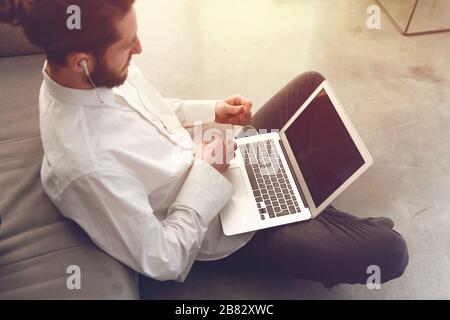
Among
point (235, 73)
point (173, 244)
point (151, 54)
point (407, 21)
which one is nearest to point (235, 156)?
point (173, 244)

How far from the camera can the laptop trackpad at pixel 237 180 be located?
3.36 ft

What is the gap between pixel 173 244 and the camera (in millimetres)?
809

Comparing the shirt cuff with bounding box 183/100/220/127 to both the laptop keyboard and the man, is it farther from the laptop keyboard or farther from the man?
the laptop keyboard

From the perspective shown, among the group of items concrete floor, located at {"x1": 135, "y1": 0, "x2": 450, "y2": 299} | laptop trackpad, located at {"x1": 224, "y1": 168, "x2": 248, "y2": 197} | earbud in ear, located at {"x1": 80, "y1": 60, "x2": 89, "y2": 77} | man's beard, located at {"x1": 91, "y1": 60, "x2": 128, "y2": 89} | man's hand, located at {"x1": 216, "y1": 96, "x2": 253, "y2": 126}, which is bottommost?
concrete floor, located at {"x1": 135, "y1": 0, "x2": 450, "y2": 299}

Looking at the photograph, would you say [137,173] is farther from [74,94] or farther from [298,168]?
[298,168]

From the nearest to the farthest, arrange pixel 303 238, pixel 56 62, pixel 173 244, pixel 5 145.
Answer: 1. pixel 56 62
2. pixel 173 244
3. pixel 303 238
4. pixel 5 145

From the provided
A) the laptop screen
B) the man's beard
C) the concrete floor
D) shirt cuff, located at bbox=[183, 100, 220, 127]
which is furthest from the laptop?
the man's beard

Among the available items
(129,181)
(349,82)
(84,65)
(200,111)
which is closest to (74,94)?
(84,65)

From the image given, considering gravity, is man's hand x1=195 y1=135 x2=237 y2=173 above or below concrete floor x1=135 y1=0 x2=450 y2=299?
above

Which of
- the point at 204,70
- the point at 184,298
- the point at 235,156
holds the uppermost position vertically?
the point at 235,156

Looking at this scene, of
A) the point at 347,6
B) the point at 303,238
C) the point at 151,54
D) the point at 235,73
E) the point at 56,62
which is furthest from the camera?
the point at 347,6

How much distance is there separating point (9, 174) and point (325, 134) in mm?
870

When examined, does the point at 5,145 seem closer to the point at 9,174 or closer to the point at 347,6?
the point at 9,174

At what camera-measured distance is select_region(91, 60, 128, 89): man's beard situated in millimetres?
702
